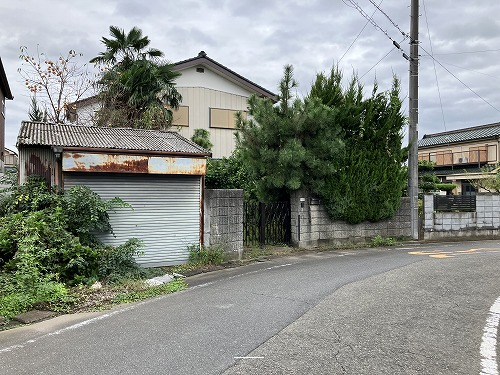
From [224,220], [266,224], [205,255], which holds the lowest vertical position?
[205,255]

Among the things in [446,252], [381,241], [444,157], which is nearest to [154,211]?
[381,241]

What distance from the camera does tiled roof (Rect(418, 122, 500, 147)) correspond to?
33.5 m

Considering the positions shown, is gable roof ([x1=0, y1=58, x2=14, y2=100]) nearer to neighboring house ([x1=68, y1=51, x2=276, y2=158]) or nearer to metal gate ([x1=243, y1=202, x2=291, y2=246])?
neighboring house ([x1=68, y1=51, x2=276, y2=158])

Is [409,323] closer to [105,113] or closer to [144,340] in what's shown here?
[144,340]

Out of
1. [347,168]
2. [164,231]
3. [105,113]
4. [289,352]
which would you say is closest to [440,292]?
[289,352]

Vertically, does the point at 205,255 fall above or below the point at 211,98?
below

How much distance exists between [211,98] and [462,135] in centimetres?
2457

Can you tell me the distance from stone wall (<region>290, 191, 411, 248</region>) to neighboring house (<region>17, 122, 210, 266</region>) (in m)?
3.91

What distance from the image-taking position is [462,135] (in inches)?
1441

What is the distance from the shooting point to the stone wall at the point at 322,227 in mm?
13172

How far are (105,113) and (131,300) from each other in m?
12.7

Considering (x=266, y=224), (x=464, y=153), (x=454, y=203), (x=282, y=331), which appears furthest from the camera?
(x=464, y=153)

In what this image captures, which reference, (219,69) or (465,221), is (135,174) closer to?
(465,221)

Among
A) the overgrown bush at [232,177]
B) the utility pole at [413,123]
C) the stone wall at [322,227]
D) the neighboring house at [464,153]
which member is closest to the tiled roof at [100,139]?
the overgrown bush at [232,177]
